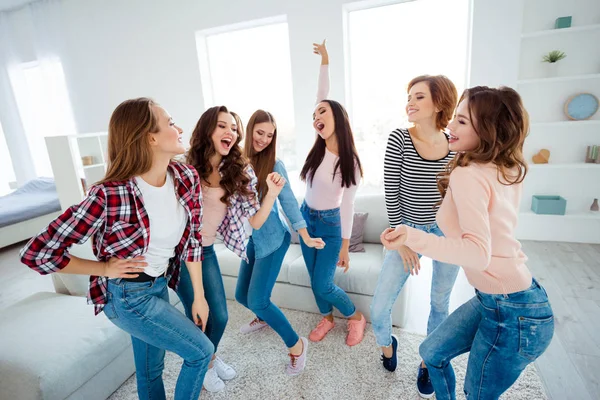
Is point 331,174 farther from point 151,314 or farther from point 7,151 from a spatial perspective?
point 7,151

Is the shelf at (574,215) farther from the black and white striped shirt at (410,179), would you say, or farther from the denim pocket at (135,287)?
the denim pocket at (135,287)

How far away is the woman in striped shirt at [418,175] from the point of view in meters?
1.40

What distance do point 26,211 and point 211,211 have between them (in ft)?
14.1

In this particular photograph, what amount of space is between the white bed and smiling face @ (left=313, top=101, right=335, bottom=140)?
4.52 m

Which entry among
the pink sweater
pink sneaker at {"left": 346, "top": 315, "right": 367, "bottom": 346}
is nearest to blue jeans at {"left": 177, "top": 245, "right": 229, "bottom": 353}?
pink sneaker at {"left": 346, "top": 315, "right": 367, "bottom": 346}

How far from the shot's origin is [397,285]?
5.00 feet

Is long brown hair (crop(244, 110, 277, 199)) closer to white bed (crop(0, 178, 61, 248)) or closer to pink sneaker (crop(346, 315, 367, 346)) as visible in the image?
pink sneaker (crop(346, 315, 367, 346))

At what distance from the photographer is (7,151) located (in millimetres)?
5855

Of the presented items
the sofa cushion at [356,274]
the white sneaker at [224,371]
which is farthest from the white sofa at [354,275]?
the white sneaker at [224,371]

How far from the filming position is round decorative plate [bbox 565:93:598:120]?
3.13 meters

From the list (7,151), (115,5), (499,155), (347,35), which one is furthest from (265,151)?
(7,151)

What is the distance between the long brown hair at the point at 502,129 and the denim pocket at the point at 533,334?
15.9 inches

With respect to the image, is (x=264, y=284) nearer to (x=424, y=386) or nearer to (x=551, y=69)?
(x=424, y=386)

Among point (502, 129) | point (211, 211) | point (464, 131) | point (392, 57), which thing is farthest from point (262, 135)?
point (392, 57)
